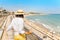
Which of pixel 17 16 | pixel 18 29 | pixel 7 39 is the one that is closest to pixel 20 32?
pixel 18 29

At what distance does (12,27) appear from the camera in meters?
2.30

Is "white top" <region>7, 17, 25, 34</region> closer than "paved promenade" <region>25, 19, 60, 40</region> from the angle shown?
Yes

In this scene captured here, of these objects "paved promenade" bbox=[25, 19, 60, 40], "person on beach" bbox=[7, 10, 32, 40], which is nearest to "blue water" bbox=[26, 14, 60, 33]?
"paved promenade" bbox=[25, 19, 60, 40]

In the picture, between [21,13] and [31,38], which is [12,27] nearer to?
[21,13]

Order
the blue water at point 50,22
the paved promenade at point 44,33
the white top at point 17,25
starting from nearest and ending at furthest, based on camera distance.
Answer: the white top at point 17,25 < the paved promenade at point 44,33 < the blue water at point 50,22

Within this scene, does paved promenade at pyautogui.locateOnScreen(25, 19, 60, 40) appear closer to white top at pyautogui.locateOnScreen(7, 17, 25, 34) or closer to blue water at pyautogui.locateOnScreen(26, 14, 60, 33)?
blue water at pyautogui.locateOnScreen(26, 14, 60, 33)

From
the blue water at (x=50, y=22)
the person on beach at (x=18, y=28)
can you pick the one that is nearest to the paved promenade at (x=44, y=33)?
the blue water at (x=50, y=22)

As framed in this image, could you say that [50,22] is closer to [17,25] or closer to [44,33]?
[44,33]

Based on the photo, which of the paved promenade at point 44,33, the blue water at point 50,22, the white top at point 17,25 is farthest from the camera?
the blue water at point 50,22

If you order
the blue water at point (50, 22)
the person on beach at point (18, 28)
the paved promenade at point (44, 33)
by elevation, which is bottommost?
the blue water at point (50, 22)

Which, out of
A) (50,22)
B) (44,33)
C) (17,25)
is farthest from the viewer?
(50,22)

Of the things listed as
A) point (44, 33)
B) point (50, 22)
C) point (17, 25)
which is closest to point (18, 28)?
point (17, 25)

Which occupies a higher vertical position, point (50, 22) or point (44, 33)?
point (44, 33)

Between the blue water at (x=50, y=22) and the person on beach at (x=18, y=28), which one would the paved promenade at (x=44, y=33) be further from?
the person on beach at (x=18, y=28)
